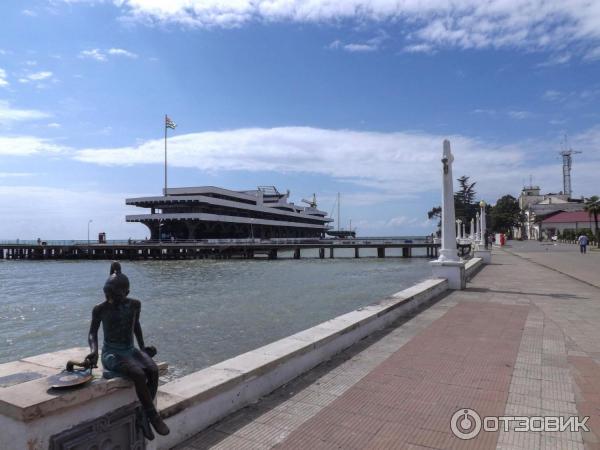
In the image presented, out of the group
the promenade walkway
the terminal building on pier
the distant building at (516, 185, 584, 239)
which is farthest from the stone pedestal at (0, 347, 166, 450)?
the distant building at (516, 185, 584, 239)

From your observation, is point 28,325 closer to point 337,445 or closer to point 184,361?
point 184,361

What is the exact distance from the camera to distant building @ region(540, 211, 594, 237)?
274 feet

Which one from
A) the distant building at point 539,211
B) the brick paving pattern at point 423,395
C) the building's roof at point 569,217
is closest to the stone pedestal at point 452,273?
the brick paving pattern at point 423,395

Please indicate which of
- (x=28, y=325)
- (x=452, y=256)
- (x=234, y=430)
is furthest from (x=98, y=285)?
(x=234, y=430)

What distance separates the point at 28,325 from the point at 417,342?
15.1m

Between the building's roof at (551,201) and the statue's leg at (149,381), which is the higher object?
the building's roof at (551,201)

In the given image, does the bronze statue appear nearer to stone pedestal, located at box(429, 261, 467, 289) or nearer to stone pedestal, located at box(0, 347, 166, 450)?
stone pedestal, located at box(0, 347, 166, 450)

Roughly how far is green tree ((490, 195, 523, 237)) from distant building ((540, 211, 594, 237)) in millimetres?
9473

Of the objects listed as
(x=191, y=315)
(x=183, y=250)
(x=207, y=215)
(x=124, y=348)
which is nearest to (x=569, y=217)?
(x=207, y=215)

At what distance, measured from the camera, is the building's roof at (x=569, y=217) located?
277ft

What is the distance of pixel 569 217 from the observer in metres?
87.7

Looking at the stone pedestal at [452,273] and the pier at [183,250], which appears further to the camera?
the pier at [183,250]

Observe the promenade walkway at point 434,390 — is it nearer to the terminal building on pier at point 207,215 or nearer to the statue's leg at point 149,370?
the statue's leg at point 149,370

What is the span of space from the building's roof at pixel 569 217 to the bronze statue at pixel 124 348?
9391 centimetres
